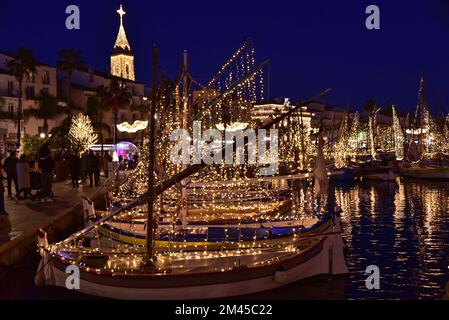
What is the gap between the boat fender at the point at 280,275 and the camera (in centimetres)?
1361

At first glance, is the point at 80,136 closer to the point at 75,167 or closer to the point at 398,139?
the point at 75,167

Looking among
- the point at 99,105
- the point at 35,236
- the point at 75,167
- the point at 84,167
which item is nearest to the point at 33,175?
the point at 75,167

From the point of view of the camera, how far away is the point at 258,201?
24656 mm

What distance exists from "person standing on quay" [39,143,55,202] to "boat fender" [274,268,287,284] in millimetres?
12758

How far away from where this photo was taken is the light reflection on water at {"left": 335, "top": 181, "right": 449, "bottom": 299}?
15.2 m

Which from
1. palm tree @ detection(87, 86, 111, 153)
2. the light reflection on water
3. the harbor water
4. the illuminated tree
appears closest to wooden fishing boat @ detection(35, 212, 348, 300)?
the harbor water

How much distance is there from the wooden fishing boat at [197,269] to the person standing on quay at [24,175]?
30.4ft

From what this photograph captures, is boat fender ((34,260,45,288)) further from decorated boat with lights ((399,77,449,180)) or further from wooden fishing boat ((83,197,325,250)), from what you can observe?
decorated boat with lights ((399,77,449,180))

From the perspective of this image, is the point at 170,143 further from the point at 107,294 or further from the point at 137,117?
the point at 137,117

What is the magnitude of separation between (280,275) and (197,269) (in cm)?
184

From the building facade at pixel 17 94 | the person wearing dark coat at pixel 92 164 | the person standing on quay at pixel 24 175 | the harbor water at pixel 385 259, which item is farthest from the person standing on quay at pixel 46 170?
the building facade at pixel 17 94

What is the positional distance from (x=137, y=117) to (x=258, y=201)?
206ft

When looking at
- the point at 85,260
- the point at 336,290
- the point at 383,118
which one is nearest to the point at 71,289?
the point at 85,260

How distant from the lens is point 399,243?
70.1 feet
